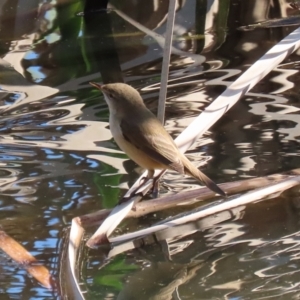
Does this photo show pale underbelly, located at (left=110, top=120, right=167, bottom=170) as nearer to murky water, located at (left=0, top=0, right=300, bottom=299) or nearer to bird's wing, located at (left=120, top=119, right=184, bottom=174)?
bird's wing, located at (left=120, top=119, right=184, bottom=174)

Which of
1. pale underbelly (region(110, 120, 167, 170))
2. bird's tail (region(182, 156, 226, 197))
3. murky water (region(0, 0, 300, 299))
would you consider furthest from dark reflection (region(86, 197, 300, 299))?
pale underbelly (region(110, 120, 167, 170))

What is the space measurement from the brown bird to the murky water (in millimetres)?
177

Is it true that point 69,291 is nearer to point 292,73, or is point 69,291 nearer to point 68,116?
point 68,116

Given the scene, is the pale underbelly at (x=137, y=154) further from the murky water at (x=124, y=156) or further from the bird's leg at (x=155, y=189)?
the murky water at (x=124, y=156)

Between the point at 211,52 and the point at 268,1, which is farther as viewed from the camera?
the point at 268,1

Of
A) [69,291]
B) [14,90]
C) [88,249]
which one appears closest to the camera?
[69,291]

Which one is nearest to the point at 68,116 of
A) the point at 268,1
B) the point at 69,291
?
the point at 69,291

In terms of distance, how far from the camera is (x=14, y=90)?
4250 mm

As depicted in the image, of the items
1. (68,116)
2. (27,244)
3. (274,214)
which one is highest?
(68,116)

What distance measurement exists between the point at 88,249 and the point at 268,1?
315cm

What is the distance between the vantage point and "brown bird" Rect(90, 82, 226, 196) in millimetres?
3027

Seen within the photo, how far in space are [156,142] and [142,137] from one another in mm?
83

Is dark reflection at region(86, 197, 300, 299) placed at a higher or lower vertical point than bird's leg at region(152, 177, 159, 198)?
lower

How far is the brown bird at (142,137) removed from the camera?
9.93ft
